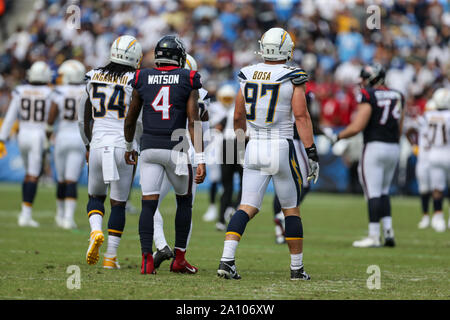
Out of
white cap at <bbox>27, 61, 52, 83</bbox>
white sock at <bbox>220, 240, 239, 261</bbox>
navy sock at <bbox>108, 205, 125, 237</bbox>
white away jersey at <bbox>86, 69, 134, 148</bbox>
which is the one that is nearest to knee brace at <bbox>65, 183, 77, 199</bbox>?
white cap at <bbox>27, 61, 52, 83</bbox>

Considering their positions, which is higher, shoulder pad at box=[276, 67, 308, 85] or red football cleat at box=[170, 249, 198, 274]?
shoulder pad at box=[276, 67, 308, 85]

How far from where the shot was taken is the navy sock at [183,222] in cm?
760

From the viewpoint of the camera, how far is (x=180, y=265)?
756 cm

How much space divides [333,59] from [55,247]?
1579 cm

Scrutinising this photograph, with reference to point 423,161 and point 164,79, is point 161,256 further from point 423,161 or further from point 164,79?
point 423,161

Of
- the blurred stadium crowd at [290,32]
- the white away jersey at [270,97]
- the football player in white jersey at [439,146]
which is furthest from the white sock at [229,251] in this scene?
the blurred stadium crowd at [290,32]

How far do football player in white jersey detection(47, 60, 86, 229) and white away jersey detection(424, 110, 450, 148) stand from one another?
5.82m

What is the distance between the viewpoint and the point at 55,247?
32.1 feet

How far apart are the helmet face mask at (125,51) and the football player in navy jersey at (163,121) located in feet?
1.76

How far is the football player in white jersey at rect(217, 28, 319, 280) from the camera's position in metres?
7.07

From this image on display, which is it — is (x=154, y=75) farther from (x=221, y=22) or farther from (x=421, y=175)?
(x=221, y=22)

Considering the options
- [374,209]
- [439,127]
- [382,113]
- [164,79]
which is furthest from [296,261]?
[439,127]

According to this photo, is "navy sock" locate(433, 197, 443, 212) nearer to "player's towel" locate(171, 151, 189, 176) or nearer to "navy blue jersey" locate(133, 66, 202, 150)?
"player's towel" locate(171, 151, 189, 176)

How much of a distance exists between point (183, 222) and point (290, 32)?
1771 cm
